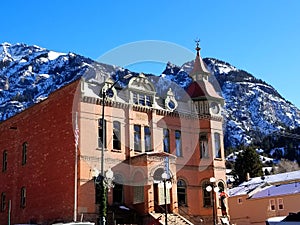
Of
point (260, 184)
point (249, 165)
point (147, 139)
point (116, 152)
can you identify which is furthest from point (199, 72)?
point (249, 165)

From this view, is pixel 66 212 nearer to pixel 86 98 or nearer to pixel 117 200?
pixel 117 200

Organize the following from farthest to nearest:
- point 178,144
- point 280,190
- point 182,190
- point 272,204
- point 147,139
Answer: point 280,190
point 272,204
point 178,144
point 182,190
point 147,139

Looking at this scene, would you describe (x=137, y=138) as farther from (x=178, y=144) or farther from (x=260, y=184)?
(x=260, y=184)

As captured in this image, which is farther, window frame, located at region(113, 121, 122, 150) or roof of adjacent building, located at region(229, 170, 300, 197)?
roof of adjacent building, located at region(229, 170, 300, 197)

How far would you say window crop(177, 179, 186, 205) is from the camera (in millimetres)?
40000

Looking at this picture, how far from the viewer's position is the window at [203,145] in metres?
42.8

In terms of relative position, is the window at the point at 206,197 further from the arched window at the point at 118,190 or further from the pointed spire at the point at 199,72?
the pointed spire at the point at 199,72

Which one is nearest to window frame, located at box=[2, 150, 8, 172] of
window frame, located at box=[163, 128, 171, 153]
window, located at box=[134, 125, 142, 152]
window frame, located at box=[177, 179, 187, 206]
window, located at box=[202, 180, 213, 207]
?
window, located at box=[134, 125, 142, 152]

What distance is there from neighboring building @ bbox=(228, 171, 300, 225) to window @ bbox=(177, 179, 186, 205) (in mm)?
16009

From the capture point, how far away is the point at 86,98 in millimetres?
35531

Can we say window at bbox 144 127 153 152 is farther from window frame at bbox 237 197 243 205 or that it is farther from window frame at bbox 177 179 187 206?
window frame at bbox 237 197 243 205

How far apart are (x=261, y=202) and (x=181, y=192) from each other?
57.7ft

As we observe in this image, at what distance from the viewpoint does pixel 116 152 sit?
1451 inches

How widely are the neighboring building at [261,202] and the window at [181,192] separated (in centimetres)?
1601
